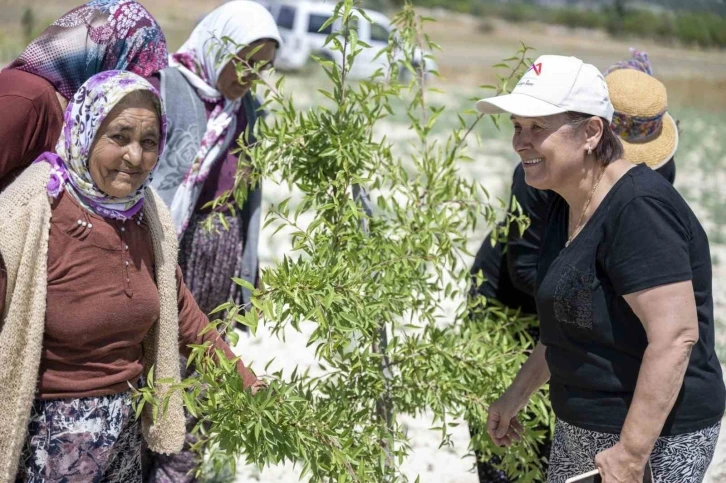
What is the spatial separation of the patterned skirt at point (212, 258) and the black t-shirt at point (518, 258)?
39.3 inches

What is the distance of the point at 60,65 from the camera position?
2.75m

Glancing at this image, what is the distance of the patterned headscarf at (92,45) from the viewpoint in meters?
2.75

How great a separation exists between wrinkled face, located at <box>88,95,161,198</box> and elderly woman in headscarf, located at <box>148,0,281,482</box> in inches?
36.1

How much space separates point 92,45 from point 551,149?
4.93 ft

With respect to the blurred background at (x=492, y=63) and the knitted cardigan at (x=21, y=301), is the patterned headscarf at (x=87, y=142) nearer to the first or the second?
the knitted cardigan at (x=21, y=301)

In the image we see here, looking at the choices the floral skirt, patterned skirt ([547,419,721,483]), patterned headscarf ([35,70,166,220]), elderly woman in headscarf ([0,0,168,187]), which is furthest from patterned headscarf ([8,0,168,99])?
patterned skirt ([547,419,721,483])

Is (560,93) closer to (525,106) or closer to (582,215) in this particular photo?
(525,106)

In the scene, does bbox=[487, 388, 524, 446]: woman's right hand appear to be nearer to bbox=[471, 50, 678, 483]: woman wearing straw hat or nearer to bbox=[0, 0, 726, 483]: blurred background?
bbox=[471, 50, 678, 483]: woman wearing straw hat

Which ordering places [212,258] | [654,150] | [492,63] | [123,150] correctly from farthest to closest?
[492,63] → [212,258] → [654,150] → [123,150]

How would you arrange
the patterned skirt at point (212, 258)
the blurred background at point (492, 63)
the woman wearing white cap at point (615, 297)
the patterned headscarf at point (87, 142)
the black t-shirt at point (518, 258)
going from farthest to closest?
the blurred background at point (492, 63) → the patterned skirt at point (212, 258) → the black t-shirt at point (518, 258) → the patterned headscarf at point (87, 142) → the woman wearing white cap at point (615, 297)

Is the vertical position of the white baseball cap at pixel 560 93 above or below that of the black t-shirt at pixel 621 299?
above

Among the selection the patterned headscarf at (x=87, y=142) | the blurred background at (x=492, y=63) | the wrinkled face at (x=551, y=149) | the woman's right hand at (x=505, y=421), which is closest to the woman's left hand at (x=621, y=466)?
the woman's right hand at (x=505, y=421)

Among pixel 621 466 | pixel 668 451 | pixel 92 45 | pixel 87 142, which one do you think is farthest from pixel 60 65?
pixel 668 451

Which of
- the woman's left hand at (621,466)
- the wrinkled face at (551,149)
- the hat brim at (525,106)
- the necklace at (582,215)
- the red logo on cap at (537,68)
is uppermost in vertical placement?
the red logo on cap at (537,68)
